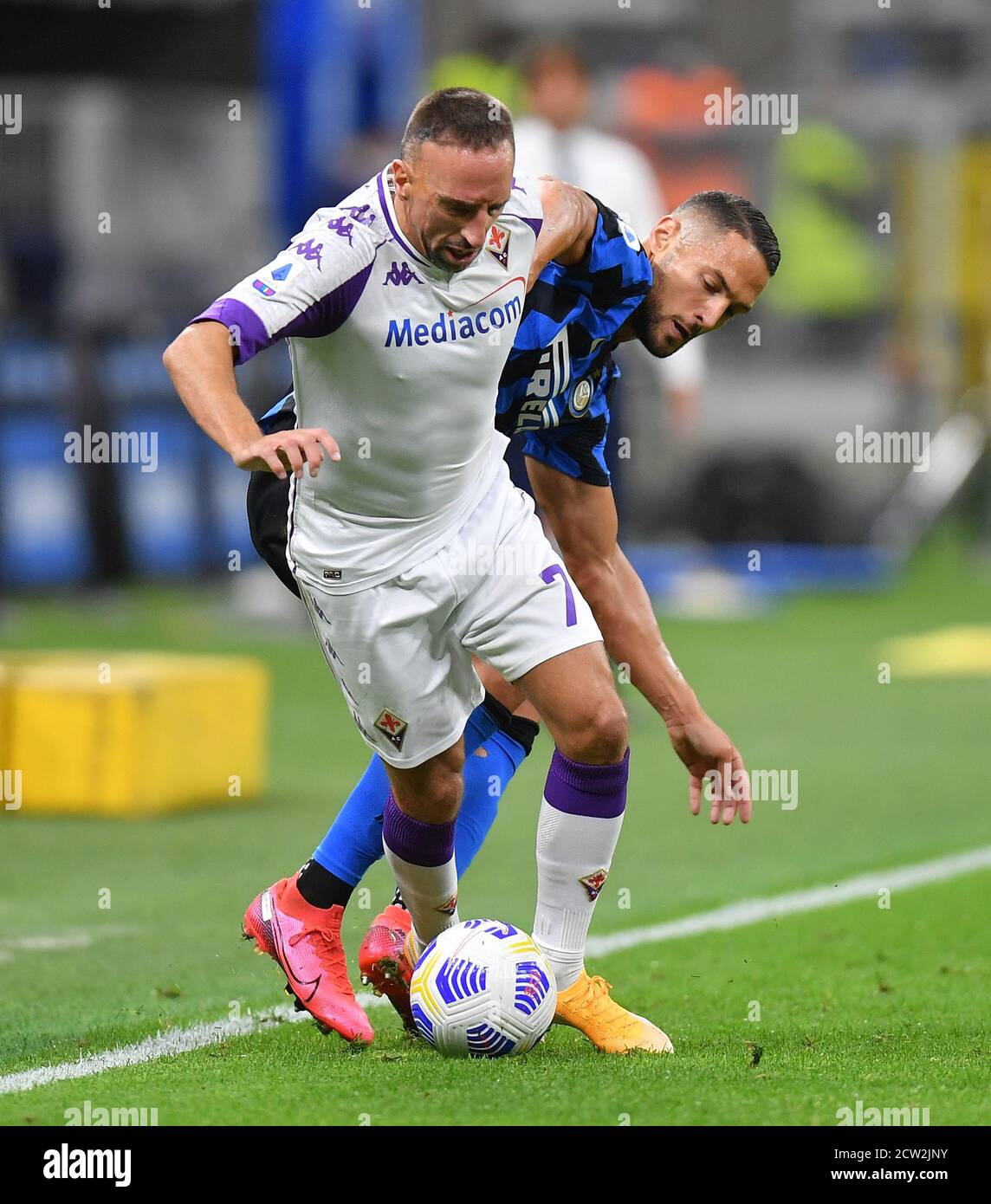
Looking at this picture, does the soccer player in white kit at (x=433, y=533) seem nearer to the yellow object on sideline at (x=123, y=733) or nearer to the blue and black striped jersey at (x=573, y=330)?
the blue and black striped jersey at (x=573, y=330)

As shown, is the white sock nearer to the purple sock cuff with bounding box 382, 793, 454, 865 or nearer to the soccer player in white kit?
the soccer player in white kit

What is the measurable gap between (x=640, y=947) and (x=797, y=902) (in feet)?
2.56

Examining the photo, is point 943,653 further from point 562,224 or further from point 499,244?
point 499,244

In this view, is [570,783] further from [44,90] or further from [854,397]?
[44,90]

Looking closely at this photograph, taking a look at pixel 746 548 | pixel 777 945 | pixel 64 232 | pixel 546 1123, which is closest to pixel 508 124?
pixel 546 1123

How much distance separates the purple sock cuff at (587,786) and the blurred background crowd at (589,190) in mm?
4748

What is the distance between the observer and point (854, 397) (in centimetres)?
1744

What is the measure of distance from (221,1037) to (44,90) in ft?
74.5

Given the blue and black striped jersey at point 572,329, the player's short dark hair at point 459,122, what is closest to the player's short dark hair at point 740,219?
the blue and black striped jersey at point 572,329

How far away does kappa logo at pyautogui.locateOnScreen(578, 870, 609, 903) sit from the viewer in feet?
15.1

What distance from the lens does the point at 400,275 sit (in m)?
Answer: 4.08

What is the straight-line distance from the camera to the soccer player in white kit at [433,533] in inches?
157

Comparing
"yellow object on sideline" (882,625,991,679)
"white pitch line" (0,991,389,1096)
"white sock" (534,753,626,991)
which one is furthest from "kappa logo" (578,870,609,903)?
"yellow object on sideline" (882,625,991,679)

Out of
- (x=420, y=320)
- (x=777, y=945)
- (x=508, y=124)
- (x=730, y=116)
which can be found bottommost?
(x=777, y=945)
